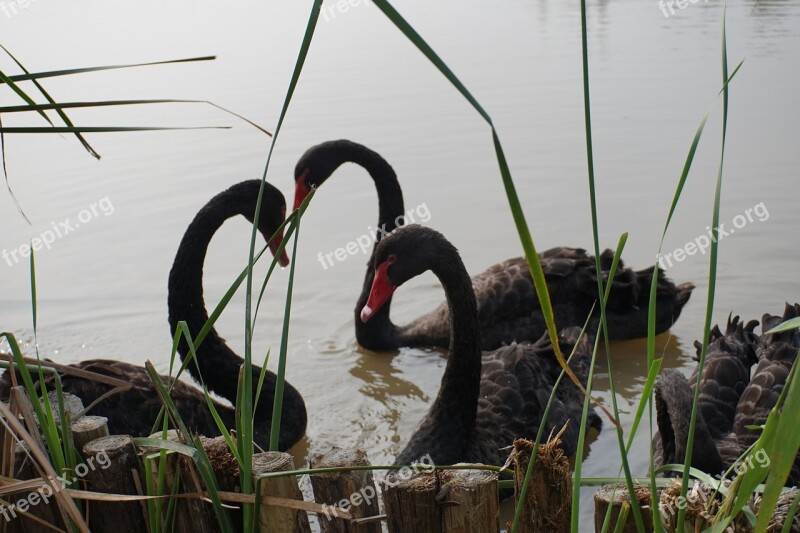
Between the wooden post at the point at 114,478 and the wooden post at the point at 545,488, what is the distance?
0.91 metres

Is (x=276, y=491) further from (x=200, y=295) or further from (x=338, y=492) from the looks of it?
(x=200, y=295)

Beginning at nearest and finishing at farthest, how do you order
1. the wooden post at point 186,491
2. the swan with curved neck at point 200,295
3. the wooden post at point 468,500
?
the wooden post at point 468,500, the wooden post at point 186,491, the swan with curved neck at point 200,295

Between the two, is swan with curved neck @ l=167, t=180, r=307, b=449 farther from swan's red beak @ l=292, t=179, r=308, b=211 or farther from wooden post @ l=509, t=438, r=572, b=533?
wooden post @ l=509, t=438, r=572, b=533

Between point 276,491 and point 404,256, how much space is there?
217 cm

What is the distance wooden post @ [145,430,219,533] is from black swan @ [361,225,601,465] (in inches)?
60.2

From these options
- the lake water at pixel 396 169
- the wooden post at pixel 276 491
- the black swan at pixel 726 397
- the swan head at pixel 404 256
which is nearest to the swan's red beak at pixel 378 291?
the swan head at pixel 404 256

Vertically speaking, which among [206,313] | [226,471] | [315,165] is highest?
[315,165]

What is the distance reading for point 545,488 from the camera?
6.70 feet

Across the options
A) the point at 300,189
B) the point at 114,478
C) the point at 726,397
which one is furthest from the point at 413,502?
the point at 300,189

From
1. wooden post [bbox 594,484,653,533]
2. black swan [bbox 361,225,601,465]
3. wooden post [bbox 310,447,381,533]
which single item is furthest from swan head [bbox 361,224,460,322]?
wooden post [bbox 594,484,653,533]

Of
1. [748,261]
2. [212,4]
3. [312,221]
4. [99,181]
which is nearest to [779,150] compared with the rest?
[748,261]

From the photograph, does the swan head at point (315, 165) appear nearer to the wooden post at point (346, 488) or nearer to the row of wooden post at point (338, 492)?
the row of wooden post at point (338, 492)

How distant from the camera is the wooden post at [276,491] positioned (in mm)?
2070

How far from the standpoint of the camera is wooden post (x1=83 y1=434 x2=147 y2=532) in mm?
2234
